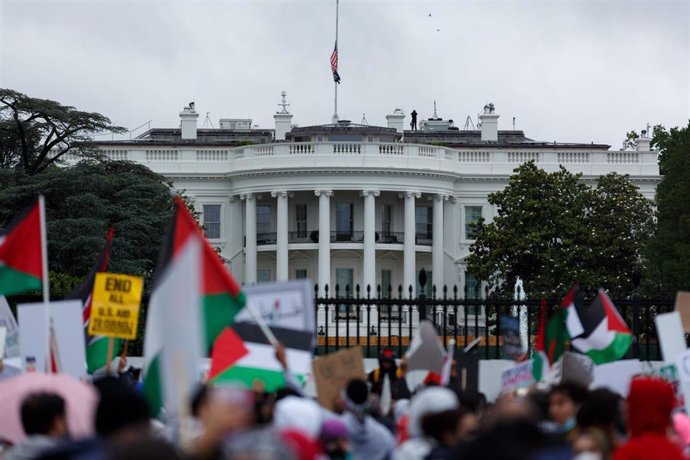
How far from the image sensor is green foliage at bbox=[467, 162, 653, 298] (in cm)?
6044

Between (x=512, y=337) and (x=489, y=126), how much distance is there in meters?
71.7

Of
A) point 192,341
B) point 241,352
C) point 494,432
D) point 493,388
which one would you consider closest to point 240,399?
point 192,341

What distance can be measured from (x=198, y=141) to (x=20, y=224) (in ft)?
239

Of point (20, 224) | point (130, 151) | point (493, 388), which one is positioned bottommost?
point (493, 388)

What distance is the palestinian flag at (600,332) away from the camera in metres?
15.5

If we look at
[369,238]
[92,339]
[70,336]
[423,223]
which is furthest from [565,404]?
[423,223]

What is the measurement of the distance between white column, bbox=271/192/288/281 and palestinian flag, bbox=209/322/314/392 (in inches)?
2476

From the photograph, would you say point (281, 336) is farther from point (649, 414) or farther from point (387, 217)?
point (387, 217)

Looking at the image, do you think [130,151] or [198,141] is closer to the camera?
[130,151]

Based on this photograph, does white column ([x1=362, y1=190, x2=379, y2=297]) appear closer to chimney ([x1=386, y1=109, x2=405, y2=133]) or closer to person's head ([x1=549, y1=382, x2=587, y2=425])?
chimney ([x1=386, y1=109, x2=405, y2=133])

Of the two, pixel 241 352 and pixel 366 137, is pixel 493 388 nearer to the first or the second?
pixel 241 352

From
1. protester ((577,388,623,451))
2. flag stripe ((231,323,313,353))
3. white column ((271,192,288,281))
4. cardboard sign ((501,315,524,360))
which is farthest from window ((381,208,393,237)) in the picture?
protester ((577,388,623,451))

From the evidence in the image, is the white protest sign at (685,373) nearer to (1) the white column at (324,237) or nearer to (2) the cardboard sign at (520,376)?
(2) the cardboard sign at (520,376)

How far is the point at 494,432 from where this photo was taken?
6.93 m
